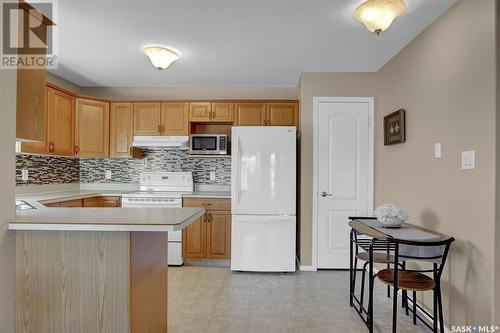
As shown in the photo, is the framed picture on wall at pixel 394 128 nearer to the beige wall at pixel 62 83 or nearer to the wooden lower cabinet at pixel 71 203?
the wooden lower cabinet at pixel 71 203

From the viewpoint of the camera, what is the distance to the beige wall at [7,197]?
147 cm

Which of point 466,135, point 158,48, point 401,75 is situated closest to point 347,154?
point 401,75

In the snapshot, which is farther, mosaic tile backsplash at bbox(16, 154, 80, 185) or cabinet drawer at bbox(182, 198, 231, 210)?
cabinet drawer at bbox(182, 198, 231, 210)

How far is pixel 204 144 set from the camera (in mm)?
3877

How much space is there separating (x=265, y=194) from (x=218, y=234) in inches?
32.5

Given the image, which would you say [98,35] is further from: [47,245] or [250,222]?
[250,222]

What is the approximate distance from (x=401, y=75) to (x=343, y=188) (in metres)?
1.35

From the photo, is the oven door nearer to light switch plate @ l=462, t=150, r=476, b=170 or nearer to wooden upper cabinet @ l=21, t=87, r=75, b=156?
wooden upper cabinet @ l=21, t=87, r=75, b=156

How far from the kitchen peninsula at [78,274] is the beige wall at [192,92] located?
2.93 meters

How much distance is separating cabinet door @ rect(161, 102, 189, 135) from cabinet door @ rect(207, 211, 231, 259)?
1.23 meters

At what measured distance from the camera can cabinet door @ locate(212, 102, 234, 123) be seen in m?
3.96

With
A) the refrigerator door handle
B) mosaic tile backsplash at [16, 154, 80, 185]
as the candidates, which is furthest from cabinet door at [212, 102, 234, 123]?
mosaic tile backsplash at [16, 154, 80, 185]

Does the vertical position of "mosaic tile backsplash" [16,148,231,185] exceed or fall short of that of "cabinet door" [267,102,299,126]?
it falls short

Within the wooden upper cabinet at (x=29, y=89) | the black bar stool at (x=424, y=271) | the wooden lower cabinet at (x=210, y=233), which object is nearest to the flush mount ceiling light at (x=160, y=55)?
the wooden upper cabinet at (x=29, y=89)
